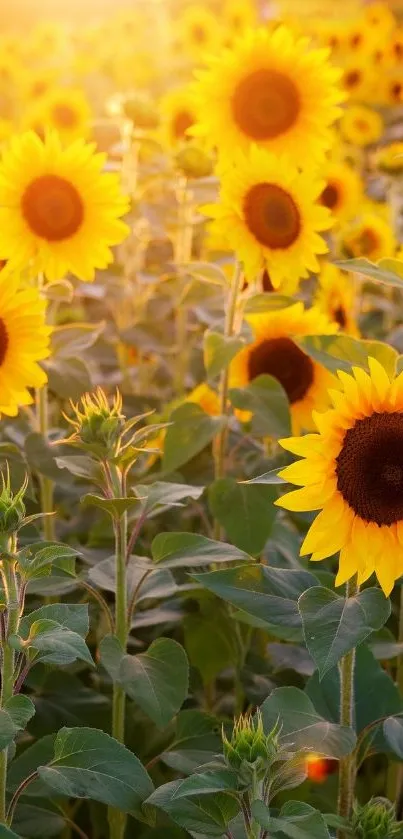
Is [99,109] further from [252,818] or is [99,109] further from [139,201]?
[252,818]

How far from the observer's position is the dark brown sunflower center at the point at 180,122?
3764 mm

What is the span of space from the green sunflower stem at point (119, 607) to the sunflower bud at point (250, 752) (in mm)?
407

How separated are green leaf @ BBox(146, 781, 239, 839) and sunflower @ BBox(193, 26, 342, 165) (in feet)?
4.85

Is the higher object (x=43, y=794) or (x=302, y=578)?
(x=302, y=578)

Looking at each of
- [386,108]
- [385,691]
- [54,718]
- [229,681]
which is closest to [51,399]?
[229,681]

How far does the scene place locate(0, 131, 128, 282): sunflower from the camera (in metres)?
2.16

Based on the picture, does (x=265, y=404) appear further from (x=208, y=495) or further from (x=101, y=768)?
(x=101, y=768)

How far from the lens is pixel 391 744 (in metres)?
1.51

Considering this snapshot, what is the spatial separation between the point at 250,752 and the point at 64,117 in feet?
12.5

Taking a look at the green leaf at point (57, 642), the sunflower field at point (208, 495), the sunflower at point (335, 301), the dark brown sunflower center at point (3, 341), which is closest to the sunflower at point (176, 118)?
the sunflower field at point (208, 495)

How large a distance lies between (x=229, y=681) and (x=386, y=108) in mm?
4879

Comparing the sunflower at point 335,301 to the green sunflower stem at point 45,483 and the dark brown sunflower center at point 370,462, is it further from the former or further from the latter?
the dark brown sunflower center at point 370,462

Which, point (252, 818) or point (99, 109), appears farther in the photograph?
point (99, 109)

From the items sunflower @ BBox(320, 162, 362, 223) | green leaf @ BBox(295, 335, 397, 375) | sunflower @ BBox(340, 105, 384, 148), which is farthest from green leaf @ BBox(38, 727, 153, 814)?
sunflower @ BBox(340, 105, 384, 148)
